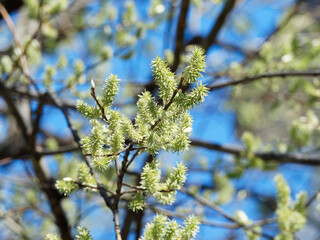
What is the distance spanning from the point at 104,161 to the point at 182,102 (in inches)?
10.6

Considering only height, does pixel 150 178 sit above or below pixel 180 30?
below

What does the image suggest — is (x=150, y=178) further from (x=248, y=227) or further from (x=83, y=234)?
(x=248, y=227)

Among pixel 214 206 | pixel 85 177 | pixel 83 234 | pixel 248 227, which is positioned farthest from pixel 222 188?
pixel 83 234

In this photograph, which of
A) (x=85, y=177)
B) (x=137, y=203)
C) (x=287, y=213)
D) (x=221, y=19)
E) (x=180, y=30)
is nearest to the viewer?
(x=137, y=203)

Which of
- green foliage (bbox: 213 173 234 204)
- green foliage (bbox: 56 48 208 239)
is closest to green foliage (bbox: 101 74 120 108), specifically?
green foliage (bbox: 56 48 208 239)

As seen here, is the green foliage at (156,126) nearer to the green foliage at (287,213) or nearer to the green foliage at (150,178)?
the green foliage at (150,178)

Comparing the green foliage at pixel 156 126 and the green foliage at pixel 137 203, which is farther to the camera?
the green foliage at pixel 137 203

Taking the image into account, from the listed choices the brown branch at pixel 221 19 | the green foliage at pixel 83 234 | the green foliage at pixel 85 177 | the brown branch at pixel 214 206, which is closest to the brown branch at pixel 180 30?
the brown branch at pixel 221 19

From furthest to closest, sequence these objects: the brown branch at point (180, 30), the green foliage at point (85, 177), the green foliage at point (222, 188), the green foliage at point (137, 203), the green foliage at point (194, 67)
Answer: the green foliage at point (222, 188) < the brown branch at point (180, 30) < the green foliage at point (85, 177) < the green foliage at point (137, 203) < the green foliage at point (194, 67)

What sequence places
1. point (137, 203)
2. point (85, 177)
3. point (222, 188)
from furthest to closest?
point (222, 188) → point (85, 177) → point (137, 203)

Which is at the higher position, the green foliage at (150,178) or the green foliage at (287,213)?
the green foliage at (287,213)

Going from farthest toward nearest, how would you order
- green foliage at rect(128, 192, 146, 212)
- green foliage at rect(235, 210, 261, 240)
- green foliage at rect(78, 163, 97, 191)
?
green foliage at rect(235, 210, 261, 240) → green foliage at rect(78, 163, 97, 191) → green foliage at rect(128, 192, 146, 212)

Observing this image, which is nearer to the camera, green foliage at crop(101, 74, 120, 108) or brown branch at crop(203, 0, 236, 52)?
green foliage at crop(101, 74, 120, 108)

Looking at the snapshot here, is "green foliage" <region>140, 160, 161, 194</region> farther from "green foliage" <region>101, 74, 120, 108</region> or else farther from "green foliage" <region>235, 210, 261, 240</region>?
"green foliage" <region>235, 210, 261, 240</region>
